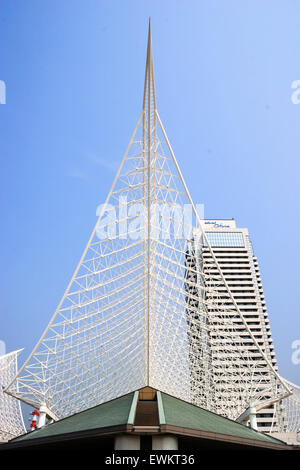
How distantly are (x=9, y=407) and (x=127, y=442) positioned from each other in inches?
2275

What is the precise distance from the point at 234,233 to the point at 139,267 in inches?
2727

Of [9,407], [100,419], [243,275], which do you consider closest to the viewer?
[100,419]

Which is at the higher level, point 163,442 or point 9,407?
point 163,442

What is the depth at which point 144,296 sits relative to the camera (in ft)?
109

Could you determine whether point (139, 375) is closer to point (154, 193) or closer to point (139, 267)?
point (139, 267)

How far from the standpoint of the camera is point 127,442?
43.2ft

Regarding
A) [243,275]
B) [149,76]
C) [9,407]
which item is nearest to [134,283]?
[149,76]

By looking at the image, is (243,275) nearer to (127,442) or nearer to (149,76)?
(149,76)

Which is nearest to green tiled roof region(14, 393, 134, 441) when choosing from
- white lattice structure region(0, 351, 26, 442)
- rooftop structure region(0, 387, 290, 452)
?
rooftop structure region(0, 387, 290, 452)

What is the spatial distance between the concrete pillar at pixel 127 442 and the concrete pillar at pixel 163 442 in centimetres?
57

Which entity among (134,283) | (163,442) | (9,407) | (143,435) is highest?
(134,283)

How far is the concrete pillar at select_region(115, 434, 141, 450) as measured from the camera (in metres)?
13.1

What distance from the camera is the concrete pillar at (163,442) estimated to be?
1322 cm
